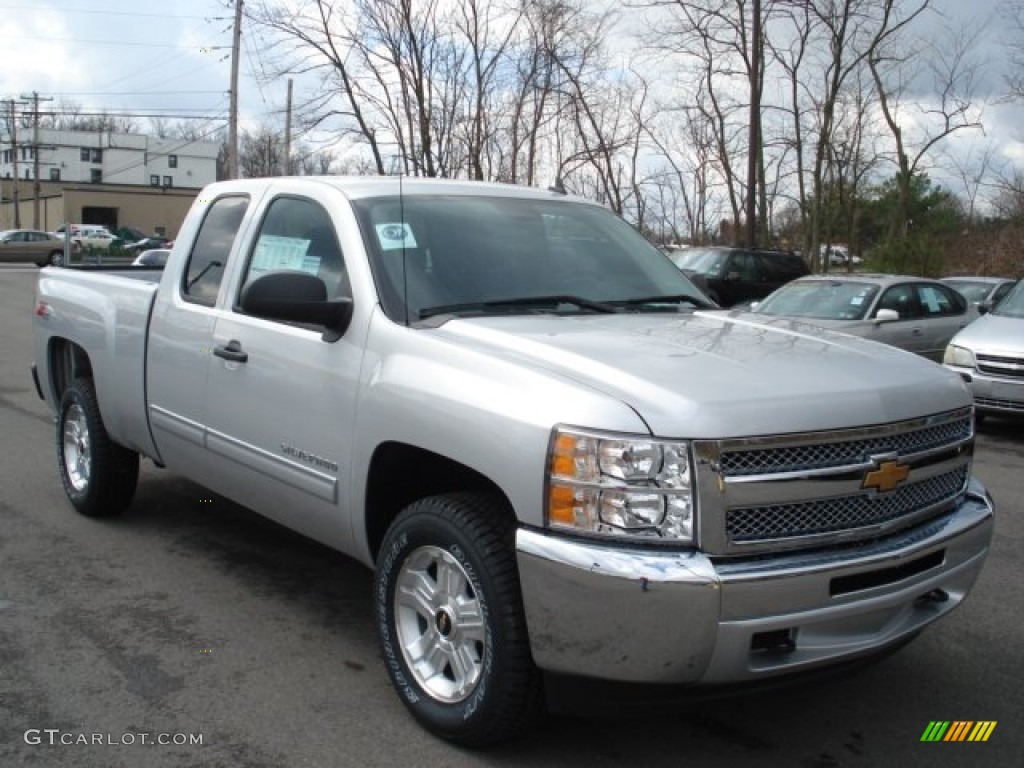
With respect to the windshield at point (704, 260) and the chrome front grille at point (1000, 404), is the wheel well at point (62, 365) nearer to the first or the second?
the chrome front grille at point (1000, 404)

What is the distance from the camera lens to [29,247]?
4662 cm

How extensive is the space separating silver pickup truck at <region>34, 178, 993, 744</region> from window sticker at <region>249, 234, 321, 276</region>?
0.06ft

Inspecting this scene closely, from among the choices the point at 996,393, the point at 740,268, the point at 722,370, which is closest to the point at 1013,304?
the point at 996,393

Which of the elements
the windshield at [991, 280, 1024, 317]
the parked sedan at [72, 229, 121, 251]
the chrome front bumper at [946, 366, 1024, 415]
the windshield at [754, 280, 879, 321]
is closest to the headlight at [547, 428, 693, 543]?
the chrome front bumper at [946, 366, 1024, 415]

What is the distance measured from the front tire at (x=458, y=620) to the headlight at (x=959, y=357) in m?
8.07

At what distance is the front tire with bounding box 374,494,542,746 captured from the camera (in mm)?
3051

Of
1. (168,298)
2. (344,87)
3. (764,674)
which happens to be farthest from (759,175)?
(764,674)

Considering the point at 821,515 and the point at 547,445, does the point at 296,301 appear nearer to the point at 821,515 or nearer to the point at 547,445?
the point at 547,445

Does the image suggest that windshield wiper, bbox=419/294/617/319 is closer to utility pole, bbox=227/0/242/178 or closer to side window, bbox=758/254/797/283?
side window, bbox=758/254/797/283

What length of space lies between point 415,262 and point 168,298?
169cm

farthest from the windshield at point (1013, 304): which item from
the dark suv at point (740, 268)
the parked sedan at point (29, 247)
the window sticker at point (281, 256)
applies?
the parked sedan at point (29, 247)

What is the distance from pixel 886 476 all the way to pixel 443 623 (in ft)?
4.84

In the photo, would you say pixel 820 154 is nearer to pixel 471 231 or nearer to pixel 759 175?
pixel 759 175

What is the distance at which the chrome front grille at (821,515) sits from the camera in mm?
2877
